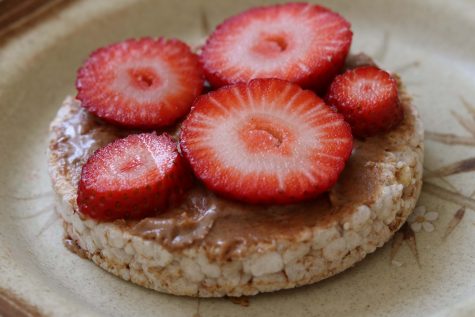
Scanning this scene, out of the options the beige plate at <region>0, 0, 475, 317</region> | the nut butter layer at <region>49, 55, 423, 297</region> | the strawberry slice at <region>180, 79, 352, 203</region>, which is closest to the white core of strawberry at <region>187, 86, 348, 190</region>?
the strawberry slice at <region>180, 79, 352, 203</region>

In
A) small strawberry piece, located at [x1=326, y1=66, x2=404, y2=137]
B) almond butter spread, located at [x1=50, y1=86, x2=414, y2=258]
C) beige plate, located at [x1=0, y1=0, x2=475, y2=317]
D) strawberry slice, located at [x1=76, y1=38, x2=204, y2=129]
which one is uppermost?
strawberry slice, located at [x1=76, y1=38, x2=204, y2=129]

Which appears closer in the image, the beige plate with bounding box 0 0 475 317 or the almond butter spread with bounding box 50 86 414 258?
the almond butter spread with bounding box 50 86 414 258

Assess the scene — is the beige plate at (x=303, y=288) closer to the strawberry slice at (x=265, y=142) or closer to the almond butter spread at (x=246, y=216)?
the almond butter spread at (x=246, y=216)

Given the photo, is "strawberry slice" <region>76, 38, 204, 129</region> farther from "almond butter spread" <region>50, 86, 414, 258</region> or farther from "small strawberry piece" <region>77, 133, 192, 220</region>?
"almond butter spread" <region>50, 86, 414, 258</region>

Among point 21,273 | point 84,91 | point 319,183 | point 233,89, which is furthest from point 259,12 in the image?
point 21,273

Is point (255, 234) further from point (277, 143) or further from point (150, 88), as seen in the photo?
point (150, 88)

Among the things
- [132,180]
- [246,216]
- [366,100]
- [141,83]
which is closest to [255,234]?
[246,216]

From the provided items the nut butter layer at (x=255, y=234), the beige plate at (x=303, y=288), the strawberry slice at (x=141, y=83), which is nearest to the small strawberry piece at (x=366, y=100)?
the nut butter layer at (x=255, y=234)
